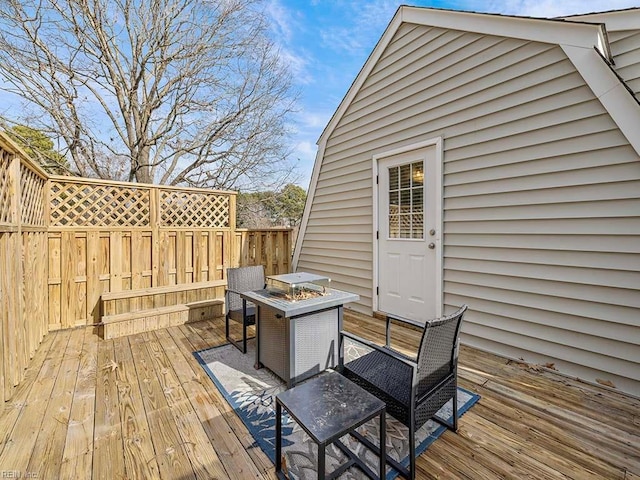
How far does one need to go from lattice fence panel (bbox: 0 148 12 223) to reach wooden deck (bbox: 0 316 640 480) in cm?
140

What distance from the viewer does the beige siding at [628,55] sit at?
89.4 inches

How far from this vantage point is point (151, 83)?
21.0ft

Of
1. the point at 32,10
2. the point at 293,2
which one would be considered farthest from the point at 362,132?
the point at 32,10

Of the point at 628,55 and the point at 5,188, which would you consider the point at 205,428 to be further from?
the point at 628,55

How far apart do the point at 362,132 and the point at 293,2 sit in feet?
10.5

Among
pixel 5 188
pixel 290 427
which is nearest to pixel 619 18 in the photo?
pixel 290 427

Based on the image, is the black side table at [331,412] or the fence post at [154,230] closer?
the black side table at [331,412]

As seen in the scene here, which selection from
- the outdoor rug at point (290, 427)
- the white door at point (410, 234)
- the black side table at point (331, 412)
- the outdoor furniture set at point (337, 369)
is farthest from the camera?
the white door at point (410, 234)

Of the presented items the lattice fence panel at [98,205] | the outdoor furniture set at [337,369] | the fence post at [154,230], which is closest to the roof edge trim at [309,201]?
the fence post at [154,230]

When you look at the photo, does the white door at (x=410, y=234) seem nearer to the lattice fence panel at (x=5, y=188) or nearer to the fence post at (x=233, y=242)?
the fence post at (x=233, y=242)

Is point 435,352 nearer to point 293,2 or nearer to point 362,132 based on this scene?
point 362,132

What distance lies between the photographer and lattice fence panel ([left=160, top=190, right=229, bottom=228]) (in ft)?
14.6

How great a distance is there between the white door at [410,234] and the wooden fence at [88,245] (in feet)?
8.39

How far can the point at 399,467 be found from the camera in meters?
1.48
